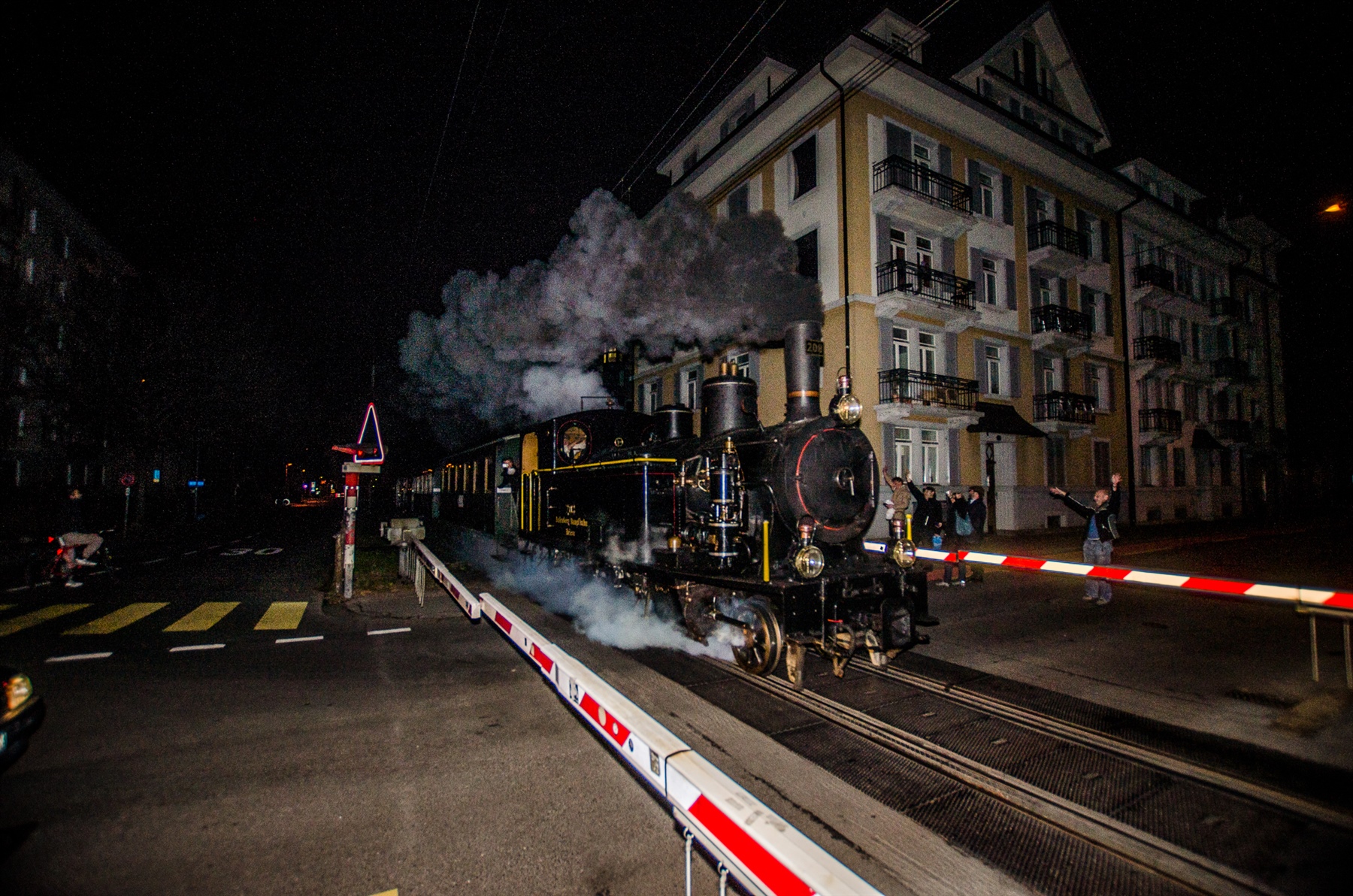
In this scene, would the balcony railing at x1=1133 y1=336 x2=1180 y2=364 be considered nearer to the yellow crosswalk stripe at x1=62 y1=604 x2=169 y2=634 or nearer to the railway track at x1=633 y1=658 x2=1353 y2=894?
the railway track at x1=633 y1=658 x2=1353 y2=894

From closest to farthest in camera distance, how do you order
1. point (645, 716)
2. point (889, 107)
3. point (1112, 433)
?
1. point (645, 716)
2. point (889, 107)
3. point (1112, 433)

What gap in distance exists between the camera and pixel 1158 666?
583 cm

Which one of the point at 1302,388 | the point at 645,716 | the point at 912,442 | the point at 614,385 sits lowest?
the point at 645,716

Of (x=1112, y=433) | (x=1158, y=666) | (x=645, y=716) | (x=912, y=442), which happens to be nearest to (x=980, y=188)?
(x=912, y=442)

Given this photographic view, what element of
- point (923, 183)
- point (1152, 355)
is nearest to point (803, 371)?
point (923, 183)

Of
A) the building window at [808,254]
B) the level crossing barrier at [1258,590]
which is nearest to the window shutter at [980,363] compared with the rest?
the building window at [808,254]

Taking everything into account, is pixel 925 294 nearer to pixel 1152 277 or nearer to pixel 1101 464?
pixel 1101 464

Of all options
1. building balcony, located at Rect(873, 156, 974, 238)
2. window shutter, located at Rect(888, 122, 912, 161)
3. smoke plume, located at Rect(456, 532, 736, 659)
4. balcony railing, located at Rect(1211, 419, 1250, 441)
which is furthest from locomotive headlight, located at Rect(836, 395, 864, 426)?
balcony railing, located at Rect(1211, 419, 1250, 441)

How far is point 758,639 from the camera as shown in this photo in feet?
17.0

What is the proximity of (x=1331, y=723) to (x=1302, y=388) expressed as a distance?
41829mm

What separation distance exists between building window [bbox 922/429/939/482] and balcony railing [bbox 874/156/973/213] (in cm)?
614

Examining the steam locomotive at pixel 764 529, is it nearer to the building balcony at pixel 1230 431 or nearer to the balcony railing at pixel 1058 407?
the balcony railing at pixel 1058 407

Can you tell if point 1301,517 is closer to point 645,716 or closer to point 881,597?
point 881,597

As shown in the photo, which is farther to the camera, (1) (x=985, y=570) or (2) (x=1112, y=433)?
(2) (x=1112, y=433)
